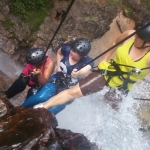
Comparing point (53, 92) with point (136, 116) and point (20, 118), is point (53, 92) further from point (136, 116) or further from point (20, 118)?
point (136, 116)

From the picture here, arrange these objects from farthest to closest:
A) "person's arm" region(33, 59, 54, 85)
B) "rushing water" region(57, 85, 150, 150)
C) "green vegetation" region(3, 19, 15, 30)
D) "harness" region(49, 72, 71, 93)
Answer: "green vegetation" region(3, 19, 15, 30)
"rushing water" region(57, 85, 150, 150)
"harness" region(49, 72, 71, 93)
"person's arm" region(33, 59, 54, 85)

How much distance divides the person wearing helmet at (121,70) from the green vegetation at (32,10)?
3.28m

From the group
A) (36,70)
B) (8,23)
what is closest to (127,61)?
(36,70)

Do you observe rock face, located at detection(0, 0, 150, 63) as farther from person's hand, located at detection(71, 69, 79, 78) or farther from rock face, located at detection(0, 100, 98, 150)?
rock face, located at detection(0, 100, 98, 150)

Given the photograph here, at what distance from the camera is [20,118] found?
3543 millimetres

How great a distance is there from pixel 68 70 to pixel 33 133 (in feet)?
6.04

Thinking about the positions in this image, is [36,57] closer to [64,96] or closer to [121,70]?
[64,96]

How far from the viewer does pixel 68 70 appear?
4.81m

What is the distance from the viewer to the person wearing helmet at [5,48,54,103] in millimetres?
4484

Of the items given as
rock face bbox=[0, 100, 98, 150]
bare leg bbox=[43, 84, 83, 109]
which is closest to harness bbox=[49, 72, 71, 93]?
bare leg bbox=[43, 84, 83, 109]

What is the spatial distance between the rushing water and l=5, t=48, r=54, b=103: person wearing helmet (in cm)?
135

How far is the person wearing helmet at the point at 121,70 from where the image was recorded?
4.16 metres

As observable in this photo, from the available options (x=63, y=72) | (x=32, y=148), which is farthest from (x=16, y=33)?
(x=32, y=148)

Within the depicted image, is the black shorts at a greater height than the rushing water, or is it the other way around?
the black shorts
